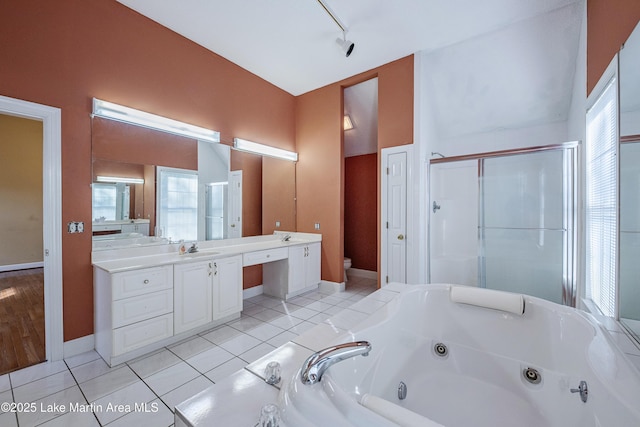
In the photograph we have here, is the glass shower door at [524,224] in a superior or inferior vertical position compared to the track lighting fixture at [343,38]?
inferior

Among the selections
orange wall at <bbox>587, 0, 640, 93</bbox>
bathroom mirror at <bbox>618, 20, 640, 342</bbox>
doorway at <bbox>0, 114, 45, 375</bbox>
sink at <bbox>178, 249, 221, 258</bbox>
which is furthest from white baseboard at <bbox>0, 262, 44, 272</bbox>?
orange wall at <bbox>587, 0, 640, 93</bbox>

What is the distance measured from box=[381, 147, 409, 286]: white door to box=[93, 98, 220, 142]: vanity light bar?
2178mm

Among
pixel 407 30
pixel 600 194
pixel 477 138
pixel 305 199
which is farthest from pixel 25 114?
pixel 477 138

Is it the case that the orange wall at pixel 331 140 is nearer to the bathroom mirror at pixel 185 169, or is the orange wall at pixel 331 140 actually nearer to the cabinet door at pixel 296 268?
the bathroom mirror at pixel 185 169

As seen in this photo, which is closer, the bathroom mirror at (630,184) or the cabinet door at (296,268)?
the bathroom mirror at (630,184)

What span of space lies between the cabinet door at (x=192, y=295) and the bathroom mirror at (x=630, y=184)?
2.94 metres

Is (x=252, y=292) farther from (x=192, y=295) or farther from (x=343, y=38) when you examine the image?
(x=343, y=38)

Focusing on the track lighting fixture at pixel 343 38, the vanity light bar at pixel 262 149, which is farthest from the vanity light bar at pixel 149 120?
the track lighting fixture at pixel 343 38

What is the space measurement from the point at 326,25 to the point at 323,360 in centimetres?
297

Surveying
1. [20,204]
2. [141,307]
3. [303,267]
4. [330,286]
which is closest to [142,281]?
[141,307]

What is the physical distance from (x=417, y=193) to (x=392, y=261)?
0.92 m

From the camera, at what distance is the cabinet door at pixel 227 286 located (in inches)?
101

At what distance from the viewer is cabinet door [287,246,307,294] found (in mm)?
3391

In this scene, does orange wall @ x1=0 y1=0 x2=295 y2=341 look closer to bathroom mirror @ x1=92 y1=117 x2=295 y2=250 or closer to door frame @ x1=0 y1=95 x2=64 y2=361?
door frame @ x1=0 y1=95 x2=64 y2=361
